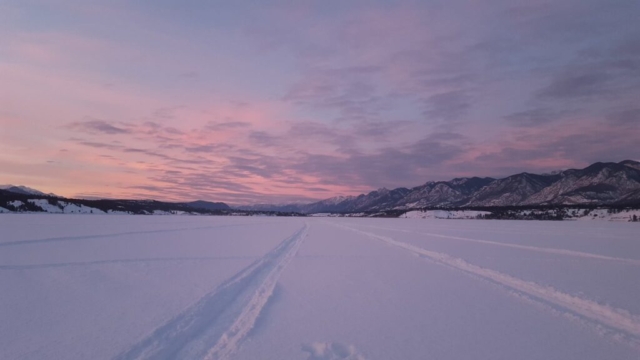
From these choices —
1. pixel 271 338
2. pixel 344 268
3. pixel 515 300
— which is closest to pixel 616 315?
pixel 515 300

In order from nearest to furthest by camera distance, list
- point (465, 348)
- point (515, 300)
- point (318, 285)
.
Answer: point (465, 348) < point (515, 300) < point (318, 285)

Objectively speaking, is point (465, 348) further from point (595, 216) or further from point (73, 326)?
point (595, 216)

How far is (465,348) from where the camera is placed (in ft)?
14.8

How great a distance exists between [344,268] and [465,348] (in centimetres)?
659

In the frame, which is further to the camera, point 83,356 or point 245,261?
point 245,261

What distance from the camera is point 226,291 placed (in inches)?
298

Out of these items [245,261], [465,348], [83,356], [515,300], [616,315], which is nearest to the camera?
[83,356]

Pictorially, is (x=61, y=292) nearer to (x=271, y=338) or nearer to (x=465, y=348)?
(x=271, y=338)

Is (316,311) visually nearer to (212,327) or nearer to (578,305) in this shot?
(212,327)

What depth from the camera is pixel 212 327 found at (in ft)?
17.0

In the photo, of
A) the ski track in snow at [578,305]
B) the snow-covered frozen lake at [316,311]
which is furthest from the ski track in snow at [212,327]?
the ski track in snow at [578,305]

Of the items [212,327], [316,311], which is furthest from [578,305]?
[212,327]

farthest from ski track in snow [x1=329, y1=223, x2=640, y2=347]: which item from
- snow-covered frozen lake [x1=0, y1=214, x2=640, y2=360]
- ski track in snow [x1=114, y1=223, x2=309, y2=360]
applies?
ski track in snow [x1=114, y1=223, x2=309, y2=360]

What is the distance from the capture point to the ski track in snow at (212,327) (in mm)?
4221
